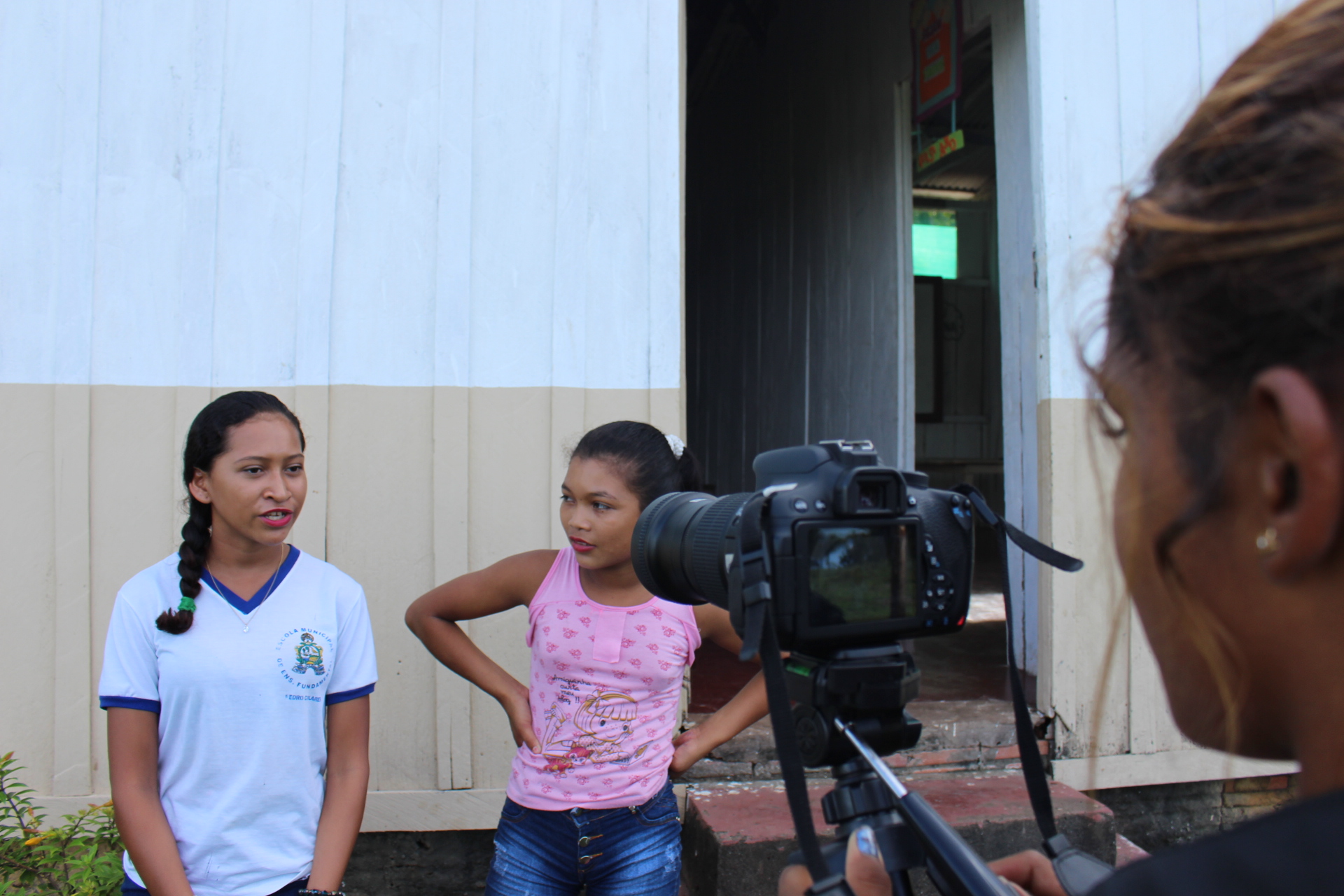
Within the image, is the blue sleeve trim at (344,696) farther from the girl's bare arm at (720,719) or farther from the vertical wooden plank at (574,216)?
the vertical wooden plank at (574,216)

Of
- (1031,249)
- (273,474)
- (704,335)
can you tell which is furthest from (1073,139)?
(704,335)

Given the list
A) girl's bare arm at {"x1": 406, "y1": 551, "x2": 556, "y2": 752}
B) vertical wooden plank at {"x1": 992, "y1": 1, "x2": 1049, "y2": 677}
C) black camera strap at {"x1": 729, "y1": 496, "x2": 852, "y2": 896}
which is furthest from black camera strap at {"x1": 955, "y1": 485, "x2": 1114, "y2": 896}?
vertical wooden plank at {"x1": 992, "y1": 1, "x2": 1049, "y2": 677}

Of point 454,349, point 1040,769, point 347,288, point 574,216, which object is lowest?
point 1040,769

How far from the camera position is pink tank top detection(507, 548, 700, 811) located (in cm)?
176

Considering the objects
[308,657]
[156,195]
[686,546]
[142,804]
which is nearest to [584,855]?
[308,657]

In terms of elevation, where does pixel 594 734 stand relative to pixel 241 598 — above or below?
below

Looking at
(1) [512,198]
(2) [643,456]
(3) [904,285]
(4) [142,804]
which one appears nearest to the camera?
(4) [142,804]

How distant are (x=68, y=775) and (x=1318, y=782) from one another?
9.24 ft

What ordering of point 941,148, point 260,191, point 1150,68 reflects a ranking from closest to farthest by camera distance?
point 260,191 → point 1150,68 → point 941,148

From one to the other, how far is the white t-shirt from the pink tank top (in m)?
0.43

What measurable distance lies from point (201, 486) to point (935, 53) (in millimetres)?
3427

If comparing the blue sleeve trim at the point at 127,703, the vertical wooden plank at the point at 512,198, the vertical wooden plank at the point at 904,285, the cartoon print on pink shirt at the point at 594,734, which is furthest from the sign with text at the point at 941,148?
the blue sleeve trim at the point at 127,703

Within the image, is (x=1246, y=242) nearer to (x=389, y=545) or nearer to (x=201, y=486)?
(x=201, y=486)

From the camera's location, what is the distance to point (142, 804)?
1449mm
